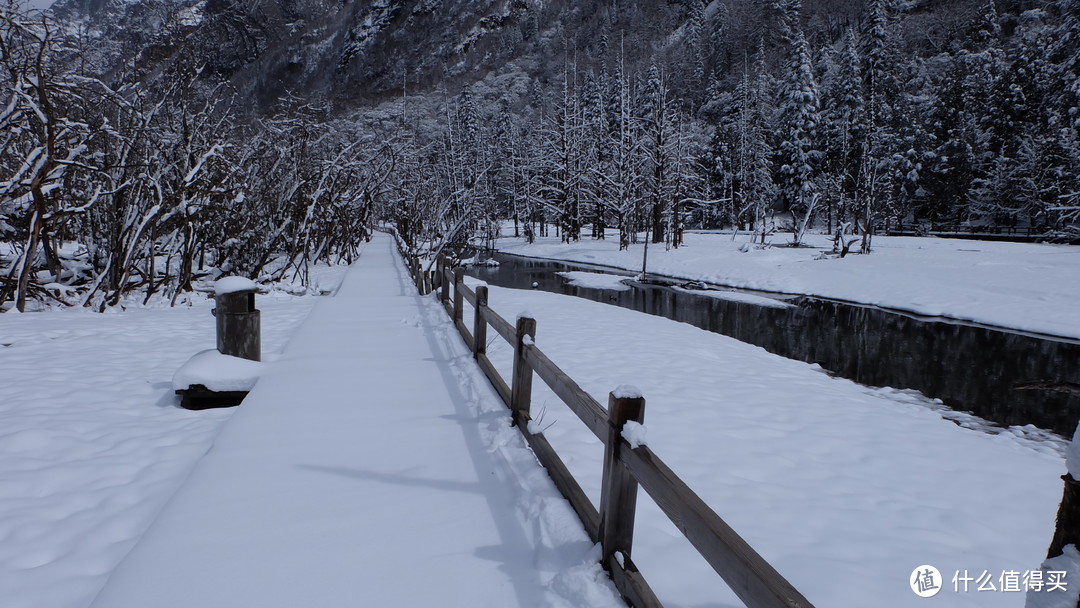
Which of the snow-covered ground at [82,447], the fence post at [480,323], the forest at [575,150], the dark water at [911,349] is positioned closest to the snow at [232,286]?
the snow-covered ground at [82,447]

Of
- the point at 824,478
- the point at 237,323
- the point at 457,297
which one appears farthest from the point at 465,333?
the point at 824,478

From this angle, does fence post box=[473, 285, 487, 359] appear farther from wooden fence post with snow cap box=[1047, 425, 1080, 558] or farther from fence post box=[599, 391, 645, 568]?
wooden fence post with snow cap box=[1047, 425, 1080, 558]

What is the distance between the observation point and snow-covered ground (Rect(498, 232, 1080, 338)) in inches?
671

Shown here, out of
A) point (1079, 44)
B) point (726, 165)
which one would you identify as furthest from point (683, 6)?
point (1079, 44)

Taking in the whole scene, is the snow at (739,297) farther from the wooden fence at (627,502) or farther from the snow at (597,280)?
the wooden fence at (627,502)

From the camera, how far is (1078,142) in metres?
33.1

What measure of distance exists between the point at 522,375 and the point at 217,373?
3305mm

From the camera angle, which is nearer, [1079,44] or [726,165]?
[1079,44]

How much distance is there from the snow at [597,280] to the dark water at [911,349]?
2.07 metres

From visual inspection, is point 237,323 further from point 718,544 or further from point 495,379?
point 718,544

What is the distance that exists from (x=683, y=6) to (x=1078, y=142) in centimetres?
10470

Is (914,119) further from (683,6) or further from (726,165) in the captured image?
(683,6)

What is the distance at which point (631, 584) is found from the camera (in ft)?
8.93

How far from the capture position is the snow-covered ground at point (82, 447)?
3.22m
